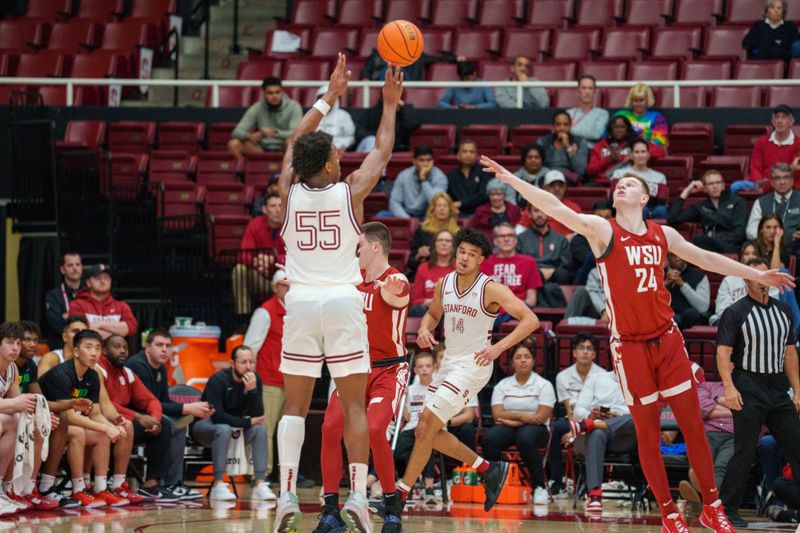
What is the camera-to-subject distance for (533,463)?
11.6m

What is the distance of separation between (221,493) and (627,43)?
369 inches

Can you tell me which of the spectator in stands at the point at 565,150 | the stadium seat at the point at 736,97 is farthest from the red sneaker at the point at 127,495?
the stadium seat at the point at 736,97

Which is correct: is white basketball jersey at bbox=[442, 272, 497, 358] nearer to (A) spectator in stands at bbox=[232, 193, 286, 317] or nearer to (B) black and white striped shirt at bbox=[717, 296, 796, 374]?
(B) black and white striped shirt at bbox=[717, 296, 796, 374]

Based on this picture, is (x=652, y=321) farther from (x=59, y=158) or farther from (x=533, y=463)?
(x=59, y=158)

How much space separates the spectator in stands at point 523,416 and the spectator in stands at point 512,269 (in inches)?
41.5

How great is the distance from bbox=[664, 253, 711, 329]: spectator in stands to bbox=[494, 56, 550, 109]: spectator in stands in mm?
4308

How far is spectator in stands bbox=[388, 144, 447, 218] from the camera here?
48.9 ft

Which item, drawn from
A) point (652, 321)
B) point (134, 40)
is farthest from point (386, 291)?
point (134, 40)

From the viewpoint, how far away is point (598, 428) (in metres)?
11.2

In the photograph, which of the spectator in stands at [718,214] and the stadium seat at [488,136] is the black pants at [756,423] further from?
the stadium seat at [488,136]

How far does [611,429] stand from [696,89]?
22.6ft

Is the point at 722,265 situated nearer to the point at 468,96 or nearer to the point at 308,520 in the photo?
the point at 308,520

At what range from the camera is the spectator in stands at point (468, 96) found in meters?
16.8

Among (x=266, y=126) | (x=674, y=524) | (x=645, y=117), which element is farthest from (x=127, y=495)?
(x=645, y=117)
